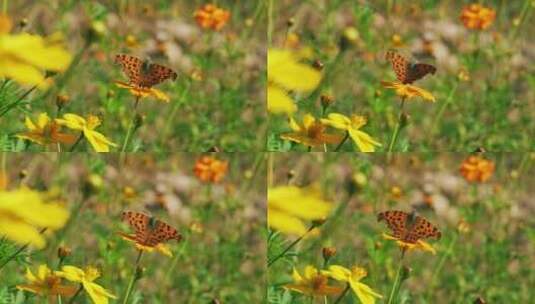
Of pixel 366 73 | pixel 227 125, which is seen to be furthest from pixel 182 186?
pixel 366 73

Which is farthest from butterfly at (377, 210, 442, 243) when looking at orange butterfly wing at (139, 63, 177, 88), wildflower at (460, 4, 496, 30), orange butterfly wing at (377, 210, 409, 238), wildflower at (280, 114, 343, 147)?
orange butterfly wing at (139, 63, 177, 88)

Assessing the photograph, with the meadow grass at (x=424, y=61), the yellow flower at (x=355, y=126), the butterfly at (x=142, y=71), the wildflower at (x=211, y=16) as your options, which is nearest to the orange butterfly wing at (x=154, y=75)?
the butterfly at (x=142, y=71)

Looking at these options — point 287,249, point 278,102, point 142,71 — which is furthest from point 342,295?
point 142,71

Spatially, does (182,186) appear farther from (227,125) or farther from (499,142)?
(499,142)

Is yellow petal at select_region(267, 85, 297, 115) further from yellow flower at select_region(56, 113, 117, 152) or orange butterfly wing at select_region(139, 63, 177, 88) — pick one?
yellow flower at select_region(56, 113, 117, 152)

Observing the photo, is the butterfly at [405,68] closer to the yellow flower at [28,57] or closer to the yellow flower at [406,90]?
the yellow flower at [406,90]
